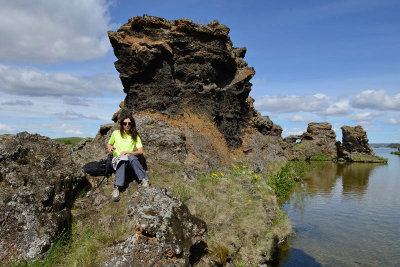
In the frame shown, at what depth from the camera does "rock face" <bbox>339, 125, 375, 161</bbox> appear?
61078mm

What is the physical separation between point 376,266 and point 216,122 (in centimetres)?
945

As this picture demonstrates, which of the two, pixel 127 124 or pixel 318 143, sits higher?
pixel 318 143

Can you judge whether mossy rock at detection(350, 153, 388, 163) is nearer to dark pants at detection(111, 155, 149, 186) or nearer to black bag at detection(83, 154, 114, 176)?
dark pants at detection(111, 155, 149, 186)

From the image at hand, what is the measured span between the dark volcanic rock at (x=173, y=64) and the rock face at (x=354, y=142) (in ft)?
171

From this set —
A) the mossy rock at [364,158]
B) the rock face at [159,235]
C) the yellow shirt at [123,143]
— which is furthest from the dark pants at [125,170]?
the mossy rock at [364,158]

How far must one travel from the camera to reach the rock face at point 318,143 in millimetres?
57906

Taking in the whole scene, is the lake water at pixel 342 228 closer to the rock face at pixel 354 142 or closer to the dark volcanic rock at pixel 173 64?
the dark volcanic rock at pixel 173 64

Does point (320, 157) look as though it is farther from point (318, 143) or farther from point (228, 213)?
point (228, 213)

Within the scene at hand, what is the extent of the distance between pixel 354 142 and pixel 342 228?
5360cm

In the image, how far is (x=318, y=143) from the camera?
2351 inches

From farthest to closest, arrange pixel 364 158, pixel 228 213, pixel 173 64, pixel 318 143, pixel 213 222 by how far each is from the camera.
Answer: pixel 318 143, pixel 364 158, pixel 173 64, pixel 228 213, pixel 213 222

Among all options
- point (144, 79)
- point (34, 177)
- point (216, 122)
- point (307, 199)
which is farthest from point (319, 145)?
point (34, 177)

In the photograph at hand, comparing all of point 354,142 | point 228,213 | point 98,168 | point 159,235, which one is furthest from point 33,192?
point 354,142

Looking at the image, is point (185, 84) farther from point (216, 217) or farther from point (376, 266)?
point (376, 266)
